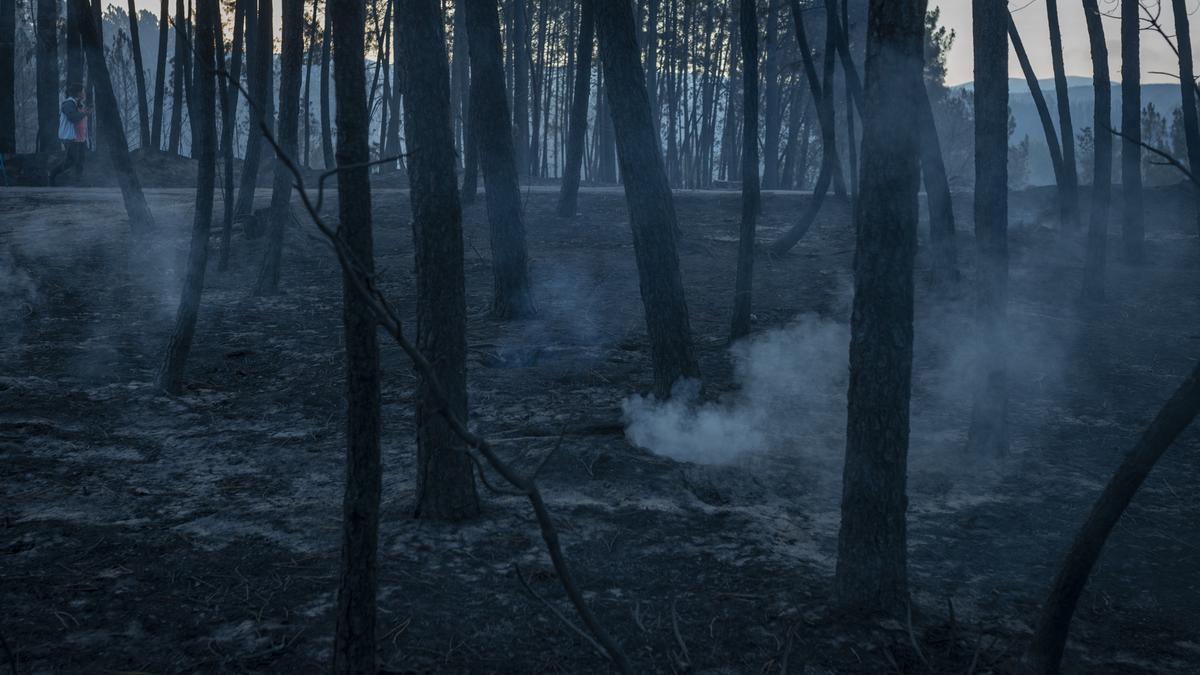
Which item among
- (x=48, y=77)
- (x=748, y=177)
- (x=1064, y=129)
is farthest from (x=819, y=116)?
(x=48, y=77)

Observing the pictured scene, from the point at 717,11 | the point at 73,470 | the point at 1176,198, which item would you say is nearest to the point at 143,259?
the point at 73,470

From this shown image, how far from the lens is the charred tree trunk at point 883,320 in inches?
186

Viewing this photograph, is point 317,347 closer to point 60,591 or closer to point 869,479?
point 60,591

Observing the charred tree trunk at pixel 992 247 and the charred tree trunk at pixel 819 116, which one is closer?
the charred tree trunk at pixel 992 247

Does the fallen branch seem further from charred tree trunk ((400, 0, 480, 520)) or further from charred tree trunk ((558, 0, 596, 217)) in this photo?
charred tree trunk ((558, 0, 596, 217))

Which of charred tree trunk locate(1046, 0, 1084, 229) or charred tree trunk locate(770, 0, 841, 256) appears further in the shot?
charred tree trunk locate(1046, 0, 1084, 229)

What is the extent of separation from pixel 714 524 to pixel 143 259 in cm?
1143

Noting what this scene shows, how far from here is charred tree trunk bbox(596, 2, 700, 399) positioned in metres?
8.49

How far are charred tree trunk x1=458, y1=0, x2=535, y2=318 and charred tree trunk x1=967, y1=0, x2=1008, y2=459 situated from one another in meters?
5.86

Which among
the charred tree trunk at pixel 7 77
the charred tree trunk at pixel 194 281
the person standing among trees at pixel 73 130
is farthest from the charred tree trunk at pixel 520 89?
the charred tree trunk at pixel 194 281

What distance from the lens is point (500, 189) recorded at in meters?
11.9

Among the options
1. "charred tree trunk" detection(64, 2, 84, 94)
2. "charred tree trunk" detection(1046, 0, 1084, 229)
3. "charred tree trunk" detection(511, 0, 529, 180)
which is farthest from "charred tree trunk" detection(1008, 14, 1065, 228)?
"charred tree trunk" detection(64, 2, 84, 94)

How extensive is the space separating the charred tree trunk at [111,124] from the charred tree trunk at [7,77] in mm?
7617

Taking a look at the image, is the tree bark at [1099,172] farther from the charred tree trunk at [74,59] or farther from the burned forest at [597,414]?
the charred tree trunk at [74,59]
